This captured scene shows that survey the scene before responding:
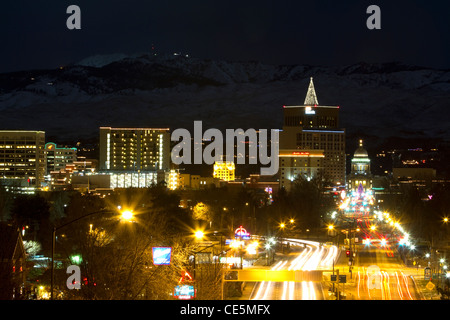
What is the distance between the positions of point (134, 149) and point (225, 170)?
1956 centimetres

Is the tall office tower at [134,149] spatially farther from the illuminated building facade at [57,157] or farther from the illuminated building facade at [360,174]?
the illuminated building facade at [360,174]

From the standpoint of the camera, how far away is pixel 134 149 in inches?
6009

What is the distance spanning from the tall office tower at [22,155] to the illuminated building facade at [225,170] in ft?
133

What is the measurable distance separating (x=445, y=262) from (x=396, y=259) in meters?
9.28

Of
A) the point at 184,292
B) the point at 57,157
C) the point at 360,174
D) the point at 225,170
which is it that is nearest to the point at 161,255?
the point at 184,292

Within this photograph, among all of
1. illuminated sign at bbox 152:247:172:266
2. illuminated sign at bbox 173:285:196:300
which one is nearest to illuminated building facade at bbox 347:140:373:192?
illuminated sign at bbox 152:247:172:266

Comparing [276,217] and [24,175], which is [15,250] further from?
[24,175]

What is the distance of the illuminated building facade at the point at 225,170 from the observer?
6191 inches

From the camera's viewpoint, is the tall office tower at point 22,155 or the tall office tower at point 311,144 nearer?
the tall office tower at point 22,155

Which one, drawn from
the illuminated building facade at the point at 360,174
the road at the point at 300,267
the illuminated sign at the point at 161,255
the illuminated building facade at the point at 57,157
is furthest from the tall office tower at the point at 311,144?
the illuminated sign at the point at 161,255

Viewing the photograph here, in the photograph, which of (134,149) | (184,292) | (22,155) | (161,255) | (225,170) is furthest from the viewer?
(225,170)

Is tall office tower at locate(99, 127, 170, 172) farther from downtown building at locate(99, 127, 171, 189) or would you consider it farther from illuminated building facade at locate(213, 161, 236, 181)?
illuminated building facade at locate(213, 161, 236, 181)

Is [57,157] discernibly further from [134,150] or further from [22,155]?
[134,150]

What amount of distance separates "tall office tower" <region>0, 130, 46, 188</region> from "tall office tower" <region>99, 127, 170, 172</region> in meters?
23.2
